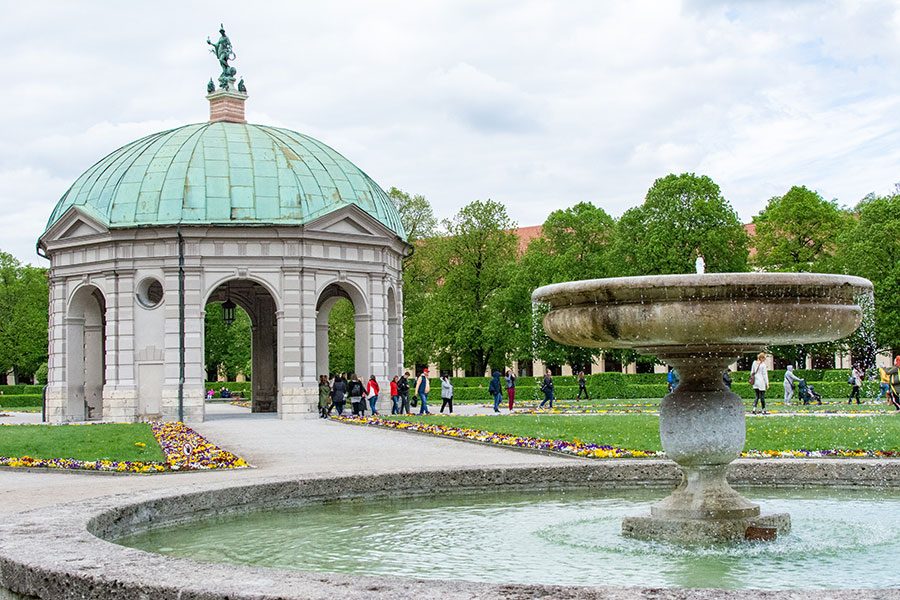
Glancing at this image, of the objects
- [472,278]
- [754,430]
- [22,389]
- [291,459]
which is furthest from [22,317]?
[754,430]

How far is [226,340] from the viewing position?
69312 mm

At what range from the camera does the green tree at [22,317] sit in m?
64.0

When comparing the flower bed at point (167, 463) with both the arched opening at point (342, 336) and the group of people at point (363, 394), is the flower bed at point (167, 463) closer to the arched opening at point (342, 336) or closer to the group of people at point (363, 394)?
the group of people at point (363, 394)

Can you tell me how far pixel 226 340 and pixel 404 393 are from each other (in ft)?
123

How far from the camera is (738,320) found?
26.0 ft

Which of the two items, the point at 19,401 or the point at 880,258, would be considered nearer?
the point at 880,258

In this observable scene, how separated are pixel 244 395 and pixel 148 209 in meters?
35.0

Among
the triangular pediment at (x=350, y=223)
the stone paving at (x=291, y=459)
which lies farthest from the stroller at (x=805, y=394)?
the stone paving at (x=291, y=459)

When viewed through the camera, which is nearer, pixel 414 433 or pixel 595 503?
pixel 595 503

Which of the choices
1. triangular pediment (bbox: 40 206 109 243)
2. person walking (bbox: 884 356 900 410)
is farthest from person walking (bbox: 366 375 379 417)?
person walking (bbox: 884 356 900 410)

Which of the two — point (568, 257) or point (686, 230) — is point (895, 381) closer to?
point (686, 230)

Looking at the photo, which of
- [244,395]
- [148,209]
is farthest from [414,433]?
[244,395]

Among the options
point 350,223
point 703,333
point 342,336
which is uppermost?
point 350,223

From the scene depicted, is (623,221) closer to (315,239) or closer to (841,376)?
(841,376)
